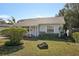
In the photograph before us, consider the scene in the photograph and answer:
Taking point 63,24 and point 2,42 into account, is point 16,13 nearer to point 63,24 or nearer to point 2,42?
point 2,42

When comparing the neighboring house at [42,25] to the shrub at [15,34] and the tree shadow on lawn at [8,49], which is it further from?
the tree shadow on lawn at [8,49]

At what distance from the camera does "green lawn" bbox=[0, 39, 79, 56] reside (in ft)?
22.9

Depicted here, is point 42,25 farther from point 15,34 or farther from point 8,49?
point 8,49

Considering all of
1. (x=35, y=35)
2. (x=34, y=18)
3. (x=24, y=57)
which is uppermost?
(x=34, y=18)

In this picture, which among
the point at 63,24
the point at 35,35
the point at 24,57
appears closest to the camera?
the point at 24,57

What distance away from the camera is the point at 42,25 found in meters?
7.89

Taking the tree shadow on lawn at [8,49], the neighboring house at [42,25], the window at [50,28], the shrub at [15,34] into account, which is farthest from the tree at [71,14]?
the tree shadow on lawn at [8,49]

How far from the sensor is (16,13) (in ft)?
23.2

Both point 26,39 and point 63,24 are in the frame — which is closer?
point 26,39

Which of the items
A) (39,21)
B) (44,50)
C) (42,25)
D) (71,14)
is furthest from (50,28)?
(44,50)

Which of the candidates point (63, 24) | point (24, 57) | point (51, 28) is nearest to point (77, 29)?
point (63, 24)

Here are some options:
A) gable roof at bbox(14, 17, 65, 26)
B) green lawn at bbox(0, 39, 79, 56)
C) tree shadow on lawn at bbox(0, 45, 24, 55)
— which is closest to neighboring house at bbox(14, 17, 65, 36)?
gable roof at bbox(14, 17, 65, 26)

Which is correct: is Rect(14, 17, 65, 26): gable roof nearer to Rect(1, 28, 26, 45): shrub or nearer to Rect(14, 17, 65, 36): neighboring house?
Rect(14, 17, 65, 36): neighboring house

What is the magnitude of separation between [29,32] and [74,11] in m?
1.42
